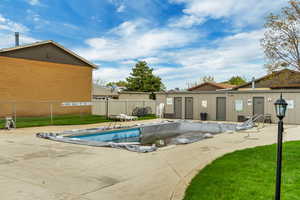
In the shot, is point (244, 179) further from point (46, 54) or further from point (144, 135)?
point (46, 54)

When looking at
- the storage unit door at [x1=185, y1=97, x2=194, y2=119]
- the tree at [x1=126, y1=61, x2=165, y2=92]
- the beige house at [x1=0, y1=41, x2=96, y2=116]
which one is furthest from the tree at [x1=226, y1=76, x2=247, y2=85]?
the beige house at [x1=0, y1=41, x2=96, y2=116]

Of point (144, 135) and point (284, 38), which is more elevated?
point (284, 38)

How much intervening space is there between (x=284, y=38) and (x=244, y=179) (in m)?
7.64

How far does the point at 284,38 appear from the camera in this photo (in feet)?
32.5

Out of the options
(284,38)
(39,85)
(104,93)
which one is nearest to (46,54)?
(39,85)

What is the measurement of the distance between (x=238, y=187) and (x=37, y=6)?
63.4ft

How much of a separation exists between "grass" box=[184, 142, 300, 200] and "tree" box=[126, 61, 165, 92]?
33.1 meters

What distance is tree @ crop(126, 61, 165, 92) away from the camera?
1545 inches

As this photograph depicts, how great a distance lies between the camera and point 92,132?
12.2 meters

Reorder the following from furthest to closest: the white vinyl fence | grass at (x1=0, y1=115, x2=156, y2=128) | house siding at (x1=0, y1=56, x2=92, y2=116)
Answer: the white vinyl fence
house siding at (x1=0, y1=56, x2=92, y2=116)
grass at (x1=0, y1=115, x2=156, y2=128)

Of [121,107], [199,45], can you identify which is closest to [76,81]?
[121,107]

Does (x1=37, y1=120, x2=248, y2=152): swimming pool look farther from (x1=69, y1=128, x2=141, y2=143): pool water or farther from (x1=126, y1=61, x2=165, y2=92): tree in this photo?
(x1=126, y1=61, x2=165, y2=92): tree

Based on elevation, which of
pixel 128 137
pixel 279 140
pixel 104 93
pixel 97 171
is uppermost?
pixel 104 93

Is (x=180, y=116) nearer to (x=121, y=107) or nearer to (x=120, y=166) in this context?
(x=121, y=107)
